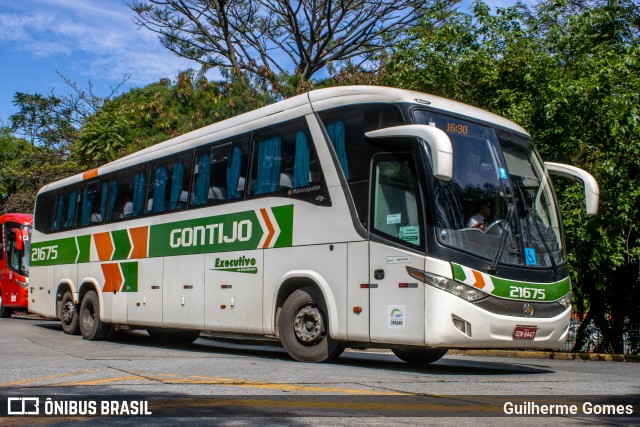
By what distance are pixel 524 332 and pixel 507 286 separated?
0.62 meters

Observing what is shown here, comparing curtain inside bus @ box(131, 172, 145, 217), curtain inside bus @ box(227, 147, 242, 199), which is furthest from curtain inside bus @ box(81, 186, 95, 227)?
curtain inside bus @ box(227, 147, 242, 199)

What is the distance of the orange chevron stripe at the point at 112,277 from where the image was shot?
52.2 ft

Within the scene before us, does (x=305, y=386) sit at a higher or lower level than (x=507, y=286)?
lower

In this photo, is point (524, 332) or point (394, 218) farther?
point (394, 218)

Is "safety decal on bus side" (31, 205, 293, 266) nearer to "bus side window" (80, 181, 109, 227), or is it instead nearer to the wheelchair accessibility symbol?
"bus side window" (80, 181, 109, 227)

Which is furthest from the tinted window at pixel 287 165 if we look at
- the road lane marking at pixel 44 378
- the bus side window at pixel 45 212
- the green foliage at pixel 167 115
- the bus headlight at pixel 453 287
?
the green foliage at pixel 167 115

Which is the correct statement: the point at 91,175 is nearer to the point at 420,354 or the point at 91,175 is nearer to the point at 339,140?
the point at 339,140

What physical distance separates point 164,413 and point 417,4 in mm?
26498

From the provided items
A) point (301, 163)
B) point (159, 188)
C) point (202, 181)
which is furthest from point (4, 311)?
point (301, 163)

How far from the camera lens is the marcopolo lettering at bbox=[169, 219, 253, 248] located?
486 inches

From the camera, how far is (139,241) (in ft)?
50.1

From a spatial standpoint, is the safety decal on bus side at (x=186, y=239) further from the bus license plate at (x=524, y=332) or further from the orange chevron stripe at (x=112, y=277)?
the bus license plate at (x=524, y=332)

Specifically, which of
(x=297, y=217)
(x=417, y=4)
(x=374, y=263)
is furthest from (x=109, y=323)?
(x=417, y=4)

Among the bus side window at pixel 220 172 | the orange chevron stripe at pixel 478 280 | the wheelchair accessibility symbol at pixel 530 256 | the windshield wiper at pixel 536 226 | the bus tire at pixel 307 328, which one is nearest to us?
the orange chevron stripe at pixel 478 280
